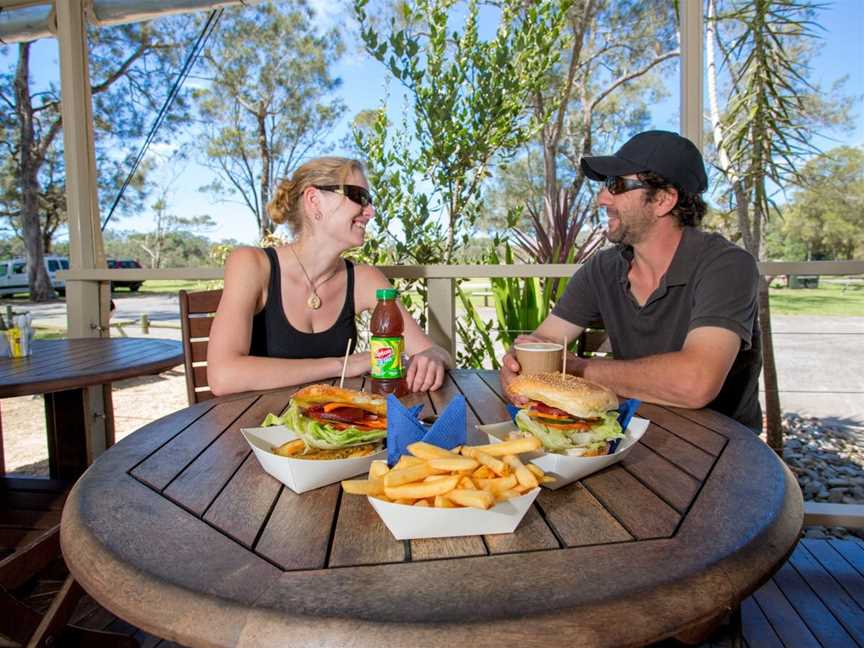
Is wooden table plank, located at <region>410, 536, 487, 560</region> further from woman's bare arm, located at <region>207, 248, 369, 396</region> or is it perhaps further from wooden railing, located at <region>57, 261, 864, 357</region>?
wooden railing, located at <region>57, 261, 864, 357</region>

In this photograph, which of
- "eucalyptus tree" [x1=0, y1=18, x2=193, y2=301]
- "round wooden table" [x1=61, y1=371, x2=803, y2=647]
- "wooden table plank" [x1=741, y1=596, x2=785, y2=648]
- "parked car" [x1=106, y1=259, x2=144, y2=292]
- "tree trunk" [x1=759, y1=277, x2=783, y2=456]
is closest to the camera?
"round wooden table" [x1=61, y1=371, x2=803, y2=647]

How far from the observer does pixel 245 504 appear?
88 cm

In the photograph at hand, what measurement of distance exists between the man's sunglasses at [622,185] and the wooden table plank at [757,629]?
1.27 meters

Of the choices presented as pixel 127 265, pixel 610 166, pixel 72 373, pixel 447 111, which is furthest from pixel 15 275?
pixel 610 166

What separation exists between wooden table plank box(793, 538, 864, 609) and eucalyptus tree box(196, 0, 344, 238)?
4.65 meters

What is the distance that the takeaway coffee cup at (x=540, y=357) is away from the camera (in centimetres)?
146

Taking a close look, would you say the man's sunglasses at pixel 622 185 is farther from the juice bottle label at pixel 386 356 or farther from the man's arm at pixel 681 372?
the juice bottle label at pixel 386 356

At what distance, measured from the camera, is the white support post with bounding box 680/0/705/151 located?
2.57 meters

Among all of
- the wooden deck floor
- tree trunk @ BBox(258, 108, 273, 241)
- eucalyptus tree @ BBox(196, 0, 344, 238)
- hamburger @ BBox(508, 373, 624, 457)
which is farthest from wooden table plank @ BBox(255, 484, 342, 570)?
eucalyptus tree @ BBox(196, 0, 344, 238)

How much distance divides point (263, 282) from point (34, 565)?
3.87 ft

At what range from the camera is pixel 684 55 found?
102 inches

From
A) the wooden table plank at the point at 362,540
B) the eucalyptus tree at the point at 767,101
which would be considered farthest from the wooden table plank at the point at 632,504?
the eucalyptus tree at the point at 767,101

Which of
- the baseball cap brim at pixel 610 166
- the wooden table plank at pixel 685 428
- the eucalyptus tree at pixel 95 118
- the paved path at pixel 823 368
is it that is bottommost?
the paved path at pixel 823 368

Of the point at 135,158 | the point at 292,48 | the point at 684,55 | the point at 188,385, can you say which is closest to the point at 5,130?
the point at 135,158
